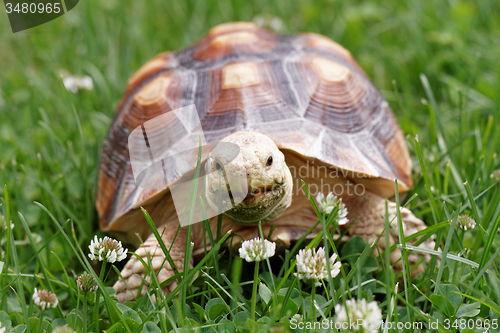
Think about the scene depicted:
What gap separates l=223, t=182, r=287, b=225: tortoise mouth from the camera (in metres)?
1.71

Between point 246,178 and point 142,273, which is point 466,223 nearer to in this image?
point 246,178

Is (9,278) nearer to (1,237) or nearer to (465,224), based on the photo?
(1,237)

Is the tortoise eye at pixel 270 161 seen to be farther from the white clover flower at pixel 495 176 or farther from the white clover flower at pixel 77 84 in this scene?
the white clover flower at pixel 77 84

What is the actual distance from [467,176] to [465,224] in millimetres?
885

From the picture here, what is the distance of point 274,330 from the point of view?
1.29 metres

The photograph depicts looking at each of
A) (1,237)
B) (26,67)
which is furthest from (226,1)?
(1,237)

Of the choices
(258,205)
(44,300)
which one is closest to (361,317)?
(258,205)

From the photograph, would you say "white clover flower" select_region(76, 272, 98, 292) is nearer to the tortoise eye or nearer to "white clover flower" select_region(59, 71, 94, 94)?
the tortoise eye

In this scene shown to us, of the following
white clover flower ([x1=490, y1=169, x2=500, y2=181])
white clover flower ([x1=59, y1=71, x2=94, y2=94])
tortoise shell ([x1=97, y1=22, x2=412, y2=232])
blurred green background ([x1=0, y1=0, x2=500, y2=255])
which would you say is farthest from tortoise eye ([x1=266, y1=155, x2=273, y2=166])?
white clover flower ([x1=59, y1=71, x2=94, y2=94])

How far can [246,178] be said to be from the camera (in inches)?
65.6

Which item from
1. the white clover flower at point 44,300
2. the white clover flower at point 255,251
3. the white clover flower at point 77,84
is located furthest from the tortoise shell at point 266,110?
the white clover flower at point 77,84

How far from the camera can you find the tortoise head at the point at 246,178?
5.50 feet

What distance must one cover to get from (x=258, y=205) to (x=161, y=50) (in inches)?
133

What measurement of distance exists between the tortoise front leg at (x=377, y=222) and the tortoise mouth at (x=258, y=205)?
48 centimetres
